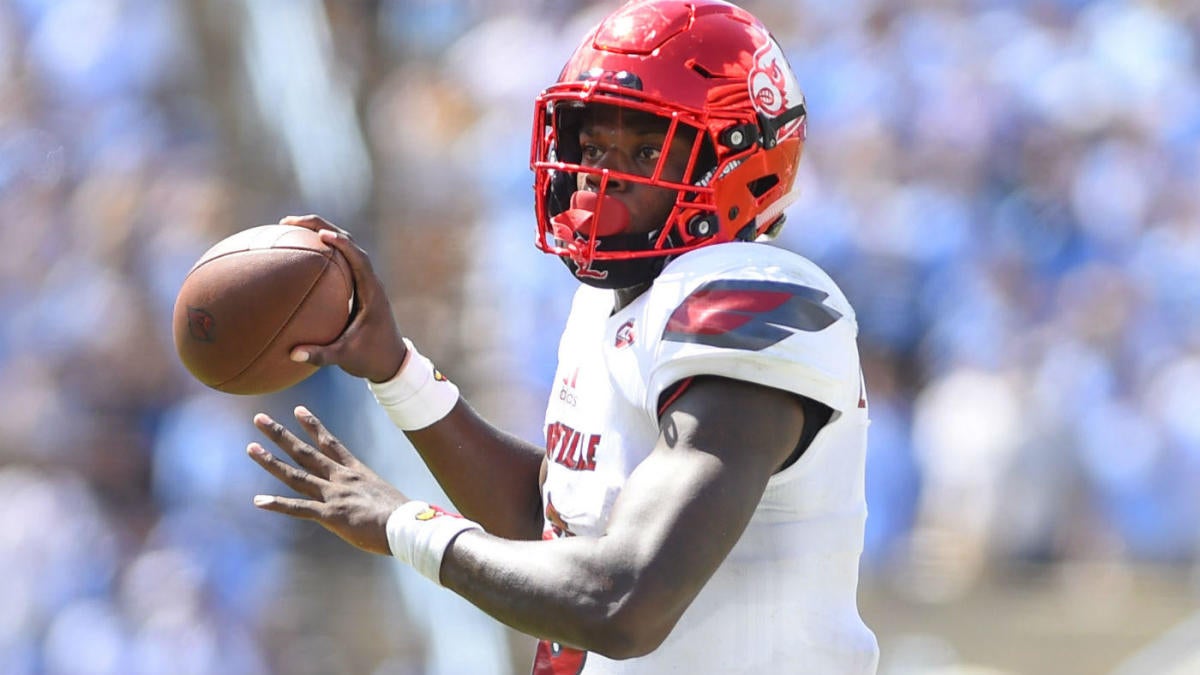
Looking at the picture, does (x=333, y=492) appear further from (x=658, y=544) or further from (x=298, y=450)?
(x=658, y=544)

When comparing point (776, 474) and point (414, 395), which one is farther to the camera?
point (414, 395)

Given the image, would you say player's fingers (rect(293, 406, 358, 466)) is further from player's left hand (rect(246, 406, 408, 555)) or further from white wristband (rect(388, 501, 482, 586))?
white wristband (rect(388, 501, 482, 586))

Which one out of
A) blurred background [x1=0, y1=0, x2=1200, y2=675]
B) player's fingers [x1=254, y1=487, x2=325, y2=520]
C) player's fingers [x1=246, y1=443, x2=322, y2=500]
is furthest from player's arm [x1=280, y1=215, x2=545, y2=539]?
blurred background [x1=0, y1=0, x2=1200, y2=675]

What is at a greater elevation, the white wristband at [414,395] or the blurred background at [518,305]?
the white wristband at [414,395]

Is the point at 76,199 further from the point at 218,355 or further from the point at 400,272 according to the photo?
the point at 218,355

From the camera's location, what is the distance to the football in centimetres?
283

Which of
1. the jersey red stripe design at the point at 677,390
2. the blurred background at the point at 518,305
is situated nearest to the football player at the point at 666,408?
the jersey red stripe design at the point at 677,390

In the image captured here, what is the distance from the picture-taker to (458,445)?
307 centimetres

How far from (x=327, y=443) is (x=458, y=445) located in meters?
0.43

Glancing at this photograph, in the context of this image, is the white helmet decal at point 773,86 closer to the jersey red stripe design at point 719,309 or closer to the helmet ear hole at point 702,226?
the helmet ear hole at point 702,226

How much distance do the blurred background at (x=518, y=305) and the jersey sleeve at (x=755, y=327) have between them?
365 centimetres

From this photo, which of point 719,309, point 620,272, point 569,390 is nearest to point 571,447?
point 569,390

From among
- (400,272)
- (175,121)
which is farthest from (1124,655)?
(175,121)

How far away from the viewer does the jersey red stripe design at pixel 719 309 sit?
2.24 meters
